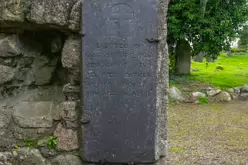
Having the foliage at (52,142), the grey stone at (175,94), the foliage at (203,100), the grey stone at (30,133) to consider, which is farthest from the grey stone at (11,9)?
the foliage at (203,100)

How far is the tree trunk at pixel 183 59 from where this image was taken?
10.8 m

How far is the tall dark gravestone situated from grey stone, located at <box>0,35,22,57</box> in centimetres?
65

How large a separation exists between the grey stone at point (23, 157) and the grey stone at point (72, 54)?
2.68ft

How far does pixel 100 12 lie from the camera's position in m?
2.91

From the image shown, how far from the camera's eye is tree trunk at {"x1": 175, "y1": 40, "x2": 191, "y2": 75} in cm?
1083

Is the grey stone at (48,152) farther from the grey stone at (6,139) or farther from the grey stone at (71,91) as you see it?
the grey stone at (71,91)

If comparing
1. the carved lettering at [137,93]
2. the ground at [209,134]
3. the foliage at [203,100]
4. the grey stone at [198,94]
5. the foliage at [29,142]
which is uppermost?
the carved lettering at [137,93]

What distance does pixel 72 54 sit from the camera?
3016 mm

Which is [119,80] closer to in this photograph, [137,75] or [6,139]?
[137,75]

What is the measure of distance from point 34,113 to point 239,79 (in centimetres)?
885

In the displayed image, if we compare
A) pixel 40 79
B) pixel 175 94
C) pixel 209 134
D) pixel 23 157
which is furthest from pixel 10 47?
pixel 175 94

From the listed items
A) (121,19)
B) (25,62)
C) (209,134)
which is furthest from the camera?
(209,134)

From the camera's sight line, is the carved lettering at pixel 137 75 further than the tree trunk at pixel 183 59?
No

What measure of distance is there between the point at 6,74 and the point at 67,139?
77 cm
